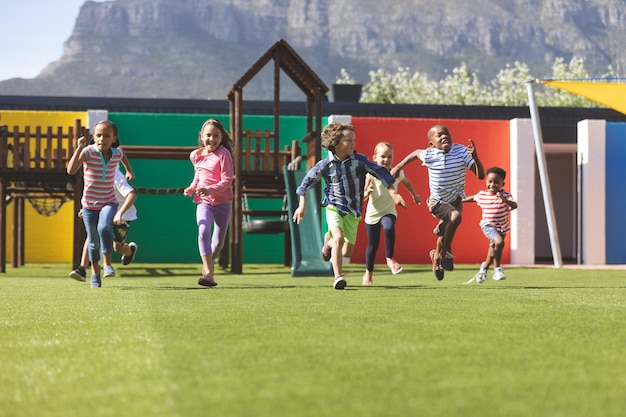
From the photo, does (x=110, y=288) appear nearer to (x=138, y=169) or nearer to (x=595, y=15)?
(x=138, y=169)

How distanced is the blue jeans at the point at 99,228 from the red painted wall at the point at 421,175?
→ 10.1 m

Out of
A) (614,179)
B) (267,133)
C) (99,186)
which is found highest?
(267,133)

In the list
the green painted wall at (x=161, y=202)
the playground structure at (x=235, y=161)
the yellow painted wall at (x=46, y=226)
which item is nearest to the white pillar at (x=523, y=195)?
the green painted wall at (x=161, y=202)

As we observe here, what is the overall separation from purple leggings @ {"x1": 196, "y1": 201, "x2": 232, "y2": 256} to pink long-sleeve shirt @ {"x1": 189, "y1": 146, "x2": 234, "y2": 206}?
0.08 meters

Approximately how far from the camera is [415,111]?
2592 centimetres

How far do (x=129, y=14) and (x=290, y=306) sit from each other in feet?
615

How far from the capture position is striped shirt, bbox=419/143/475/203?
10203 mm

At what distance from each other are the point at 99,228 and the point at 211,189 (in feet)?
3.89

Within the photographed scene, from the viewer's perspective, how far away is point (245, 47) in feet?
582

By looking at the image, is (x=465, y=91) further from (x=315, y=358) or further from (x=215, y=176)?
(x=315, y=358)

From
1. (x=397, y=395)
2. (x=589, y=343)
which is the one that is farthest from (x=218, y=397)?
(x=589, y=343)

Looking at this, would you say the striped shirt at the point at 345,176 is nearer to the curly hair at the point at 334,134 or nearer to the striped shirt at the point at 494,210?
the curly hair at the point at 334,134

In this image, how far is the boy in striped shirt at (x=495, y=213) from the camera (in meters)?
11.5

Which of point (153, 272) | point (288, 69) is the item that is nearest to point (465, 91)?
point (288, 69)
